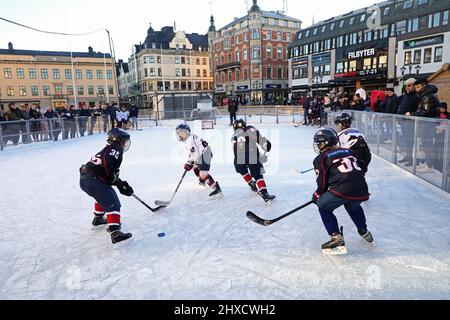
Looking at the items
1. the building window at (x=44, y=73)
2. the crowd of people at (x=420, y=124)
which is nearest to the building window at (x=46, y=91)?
the building window at (x=44, y=73)

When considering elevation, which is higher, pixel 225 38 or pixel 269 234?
pixel 225 38

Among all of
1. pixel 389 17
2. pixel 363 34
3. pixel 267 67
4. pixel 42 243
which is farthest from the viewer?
pixel 267 67

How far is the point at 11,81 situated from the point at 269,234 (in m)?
61.6

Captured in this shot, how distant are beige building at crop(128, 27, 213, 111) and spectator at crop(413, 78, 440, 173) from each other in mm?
51130

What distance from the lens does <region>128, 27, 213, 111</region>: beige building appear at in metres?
57.9

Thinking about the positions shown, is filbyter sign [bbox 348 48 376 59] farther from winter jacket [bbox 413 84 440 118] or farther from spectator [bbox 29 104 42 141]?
spectator [bbox 29 104 42 141]

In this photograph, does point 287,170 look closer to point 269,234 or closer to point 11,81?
point 269,234

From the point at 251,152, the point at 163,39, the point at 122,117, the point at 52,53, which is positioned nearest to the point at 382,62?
the point at 122,117

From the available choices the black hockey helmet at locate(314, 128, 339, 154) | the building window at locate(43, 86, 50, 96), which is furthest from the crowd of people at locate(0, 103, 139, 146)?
the building window at locate(43, 86, 50, 96)

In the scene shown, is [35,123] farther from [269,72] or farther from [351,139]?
[269,72]

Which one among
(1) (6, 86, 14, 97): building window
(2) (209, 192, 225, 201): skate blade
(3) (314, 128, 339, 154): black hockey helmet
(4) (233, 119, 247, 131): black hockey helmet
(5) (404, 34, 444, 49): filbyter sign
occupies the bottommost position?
(2) (209, 192, 225, 201): skate blade

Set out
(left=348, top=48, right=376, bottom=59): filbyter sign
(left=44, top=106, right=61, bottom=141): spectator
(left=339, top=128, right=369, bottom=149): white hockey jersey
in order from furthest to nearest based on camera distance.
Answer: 1. (left=348, top=48, right=376, bottom=59): filbyter sign
2. (left=44, top=106, right=61, bottom=141): spectator
3. (left=339, top=128, right=369, bottom=149): white hockey jersey
